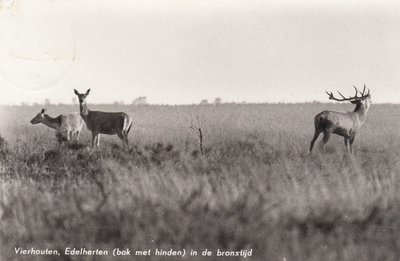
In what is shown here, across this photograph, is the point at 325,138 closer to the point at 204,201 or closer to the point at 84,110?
→ the point at 204,201

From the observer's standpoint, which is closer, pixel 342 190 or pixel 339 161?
pixel 342 190

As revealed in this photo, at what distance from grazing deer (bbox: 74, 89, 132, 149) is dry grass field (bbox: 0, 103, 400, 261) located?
1.90 meters

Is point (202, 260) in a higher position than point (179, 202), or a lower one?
lower

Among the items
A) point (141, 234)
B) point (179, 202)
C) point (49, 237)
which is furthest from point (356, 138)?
point (49, 237)

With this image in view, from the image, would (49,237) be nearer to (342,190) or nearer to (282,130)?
(342,190)

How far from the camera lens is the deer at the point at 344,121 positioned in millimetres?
8008

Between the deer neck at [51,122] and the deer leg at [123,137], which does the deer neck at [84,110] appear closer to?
the deer leg at [123,137]

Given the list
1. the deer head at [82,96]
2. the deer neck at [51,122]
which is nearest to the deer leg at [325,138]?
the deer head at [82,96]

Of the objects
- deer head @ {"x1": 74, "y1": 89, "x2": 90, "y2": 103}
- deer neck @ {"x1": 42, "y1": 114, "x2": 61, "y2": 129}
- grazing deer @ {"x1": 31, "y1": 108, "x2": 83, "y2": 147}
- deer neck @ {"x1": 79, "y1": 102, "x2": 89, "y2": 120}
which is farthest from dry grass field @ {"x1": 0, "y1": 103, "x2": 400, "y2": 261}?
deer neck @ {"x1": 42, "y1": 114, "x2": 61, "y2": 129}

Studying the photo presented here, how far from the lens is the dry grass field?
183 inches

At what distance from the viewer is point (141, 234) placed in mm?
4660

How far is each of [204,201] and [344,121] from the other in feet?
13.3

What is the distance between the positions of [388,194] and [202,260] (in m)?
2.49

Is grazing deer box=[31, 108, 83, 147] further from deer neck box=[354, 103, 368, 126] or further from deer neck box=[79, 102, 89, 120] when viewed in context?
deer neck box=[354, 103, 368, 126]
